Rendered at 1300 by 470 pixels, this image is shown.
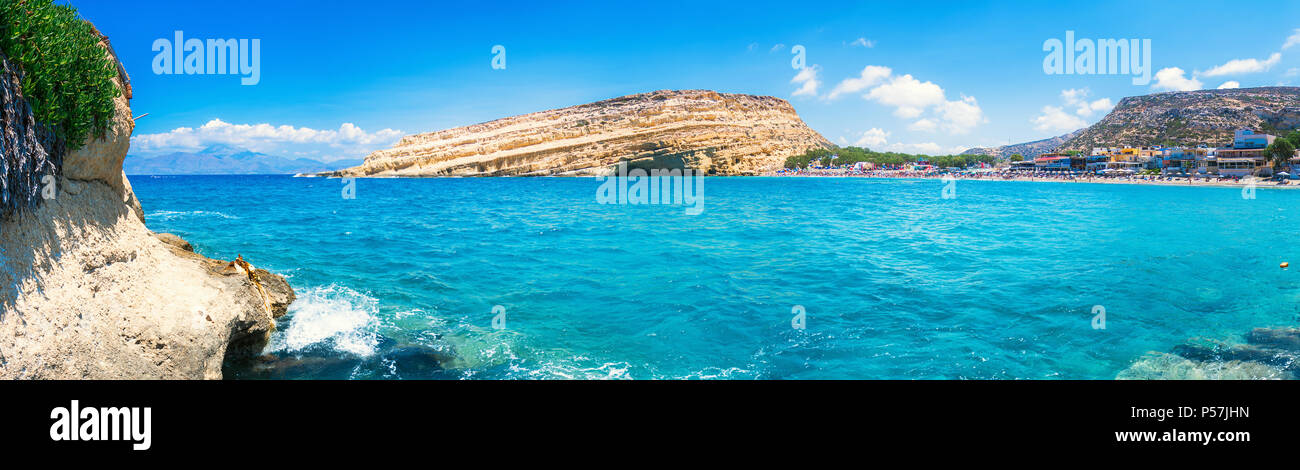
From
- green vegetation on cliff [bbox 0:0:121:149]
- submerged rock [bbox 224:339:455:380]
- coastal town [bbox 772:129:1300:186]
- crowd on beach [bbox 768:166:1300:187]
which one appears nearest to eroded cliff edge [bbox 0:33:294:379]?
green vegetation on cliff [bbox 0:0:121:149]

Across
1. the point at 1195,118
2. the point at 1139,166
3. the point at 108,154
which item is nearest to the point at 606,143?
the point at 1139,166

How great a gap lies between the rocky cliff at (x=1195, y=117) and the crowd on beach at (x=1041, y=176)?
136 ft

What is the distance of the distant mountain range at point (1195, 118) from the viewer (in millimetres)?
136750

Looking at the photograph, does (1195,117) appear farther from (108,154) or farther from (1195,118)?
(108,154)

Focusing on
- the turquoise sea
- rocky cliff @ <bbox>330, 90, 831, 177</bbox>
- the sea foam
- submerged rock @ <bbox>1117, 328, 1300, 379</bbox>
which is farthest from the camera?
rocky cliff @ <bbox>330, 90, 831, 177</bbox>

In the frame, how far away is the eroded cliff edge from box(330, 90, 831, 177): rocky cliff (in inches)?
4963

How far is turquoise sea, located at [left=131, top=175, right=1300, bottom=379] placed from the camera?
33.5 feet

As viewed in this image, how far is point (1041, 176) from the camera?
12775cm

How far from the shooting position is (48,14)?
674cm

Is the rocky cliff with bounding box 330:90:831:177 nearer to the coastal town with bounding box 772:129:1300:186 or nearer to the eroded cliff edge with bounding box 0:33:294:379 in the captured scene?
the coastal town with bounding box 772:129:1300:186

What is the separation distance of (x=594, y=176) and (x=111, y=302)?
13016 cm

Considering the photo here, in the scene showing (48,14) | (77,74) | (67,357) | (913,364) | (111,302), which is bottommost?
(913,364)
